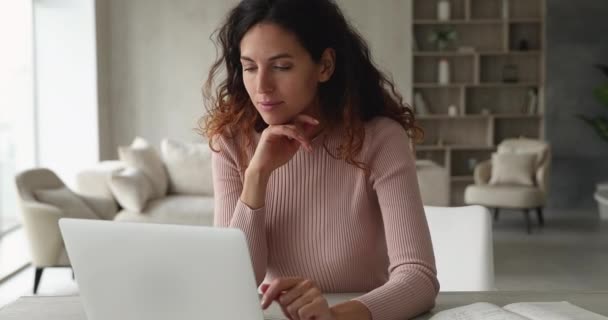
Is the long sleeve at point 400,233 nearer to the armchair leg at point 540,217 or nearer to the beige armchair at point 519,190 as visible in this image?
the beige armchair at point 519,190

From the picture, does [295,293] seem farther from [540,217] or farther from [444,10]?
[444,10]

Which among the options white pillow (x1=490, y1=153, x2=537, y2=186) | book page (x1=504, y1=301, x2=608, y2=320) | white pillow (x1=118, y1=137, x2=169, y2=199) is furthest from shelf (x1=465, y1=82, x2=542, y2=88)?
book page (x1=504, y1=301, x2=608, y2=320)

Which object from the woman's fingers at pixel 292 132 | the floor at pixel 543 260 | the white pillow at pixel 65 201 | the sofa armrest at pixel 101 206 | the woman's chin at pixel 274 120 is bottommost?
the floor at pixel 543 260

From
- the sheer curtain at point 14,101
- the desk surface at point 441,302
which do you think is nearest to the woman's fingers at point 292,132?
the desk surface at point 441,302

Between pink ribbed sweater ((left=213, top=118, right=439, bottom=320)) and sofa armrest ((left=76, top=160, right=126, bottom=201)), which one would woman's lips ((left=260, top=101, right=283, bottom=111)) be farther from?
sofa armrest ((left=76, top=160, right=126, bottom=201))

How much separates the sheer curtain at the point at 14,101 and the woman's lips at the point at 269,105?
4.92m

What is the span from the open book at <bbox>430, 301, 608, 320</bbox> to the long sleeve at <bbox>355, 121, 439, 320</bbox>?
0.09 metres

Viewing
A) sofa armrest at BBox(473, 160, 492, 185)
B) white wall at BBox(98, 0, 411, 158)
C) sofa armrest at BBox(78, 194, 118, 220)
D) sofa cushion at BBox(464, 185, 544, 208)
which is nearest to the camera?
sofa armrest at BBox(78, 194, 118, 220)

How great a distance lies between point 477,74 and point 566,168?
136 centimetres

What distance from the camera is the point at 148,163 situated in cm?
584

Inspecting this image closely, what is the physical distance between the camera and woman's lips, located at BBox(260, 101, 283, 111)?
1.50 m

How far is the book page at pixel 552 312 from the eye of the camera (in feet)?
3.89

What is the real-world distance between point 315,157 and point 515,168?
19.3 ft

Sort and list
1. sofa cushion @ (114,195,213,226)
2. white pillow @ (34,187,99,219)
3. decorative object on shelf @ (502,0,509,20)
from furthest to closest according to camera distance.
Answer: decorative object on shelf @ (502,0,509,20)
sofa cushion @ (114,195,213,226)
white pillow @ (34,187,99,219)
